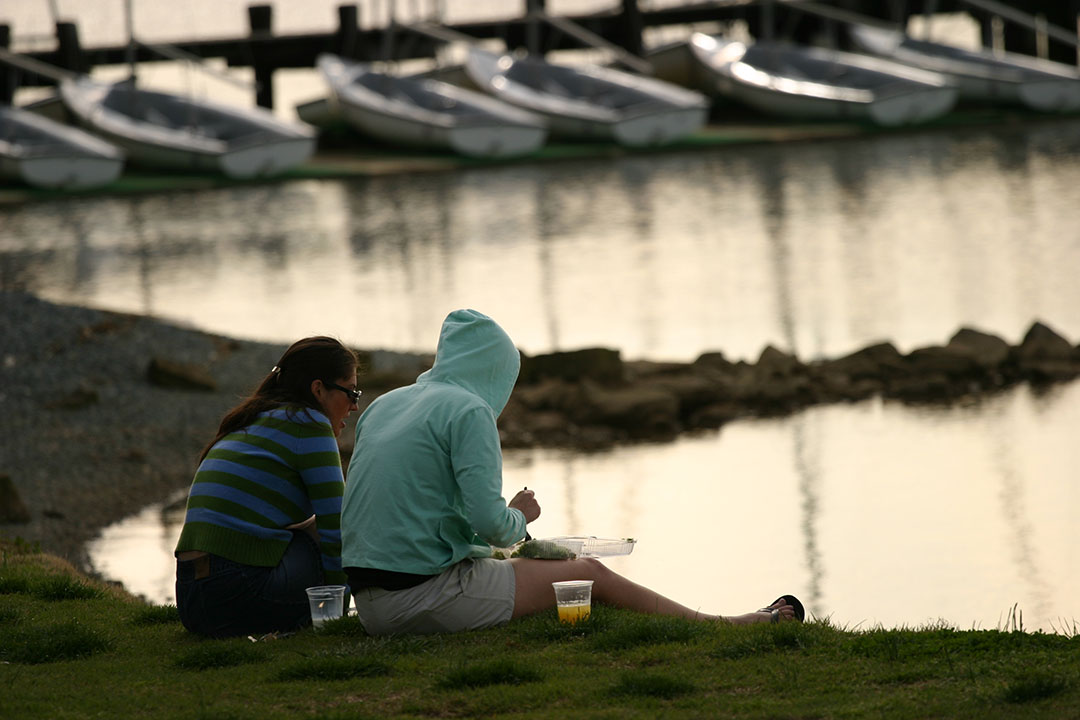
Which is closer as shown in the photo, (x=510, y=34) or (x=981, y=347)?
(x=981, y=347)

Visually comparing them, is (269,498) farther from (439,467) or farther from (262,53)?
(262,53)

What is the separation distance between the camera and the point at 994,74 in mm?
31141

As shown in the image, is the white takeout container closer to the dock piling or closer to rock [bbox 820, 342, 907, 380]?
rock [bbox 820, 342, 907, 380]

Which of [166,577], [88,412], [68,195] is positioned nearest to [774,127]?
[68,195]

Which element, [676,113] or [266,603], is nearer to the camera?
[266,603]

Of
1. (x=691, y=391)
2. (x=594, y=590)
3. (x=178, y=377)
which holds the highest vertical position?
(x=178, y=377)

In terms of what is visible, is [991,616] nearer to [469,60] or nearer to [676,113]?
[676,113]

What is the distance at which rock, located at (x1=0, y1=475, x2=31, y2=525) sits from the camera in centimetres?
870

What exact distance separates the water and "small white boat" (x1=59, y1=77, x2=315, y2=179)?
69 cm

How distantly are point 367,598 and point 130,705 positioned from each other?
0.81 meters

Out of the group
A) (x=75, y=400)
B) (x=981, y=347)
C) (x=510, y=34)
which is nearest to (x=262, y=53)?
(x=510, y=34)

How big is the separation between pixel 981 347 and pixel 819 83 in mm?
20637

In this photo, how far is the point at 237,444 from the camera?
4926mm

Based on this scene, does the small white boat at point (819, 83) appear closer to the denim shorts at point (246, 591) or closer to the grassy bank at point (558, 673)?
the denim shorts at point (246, 591)
